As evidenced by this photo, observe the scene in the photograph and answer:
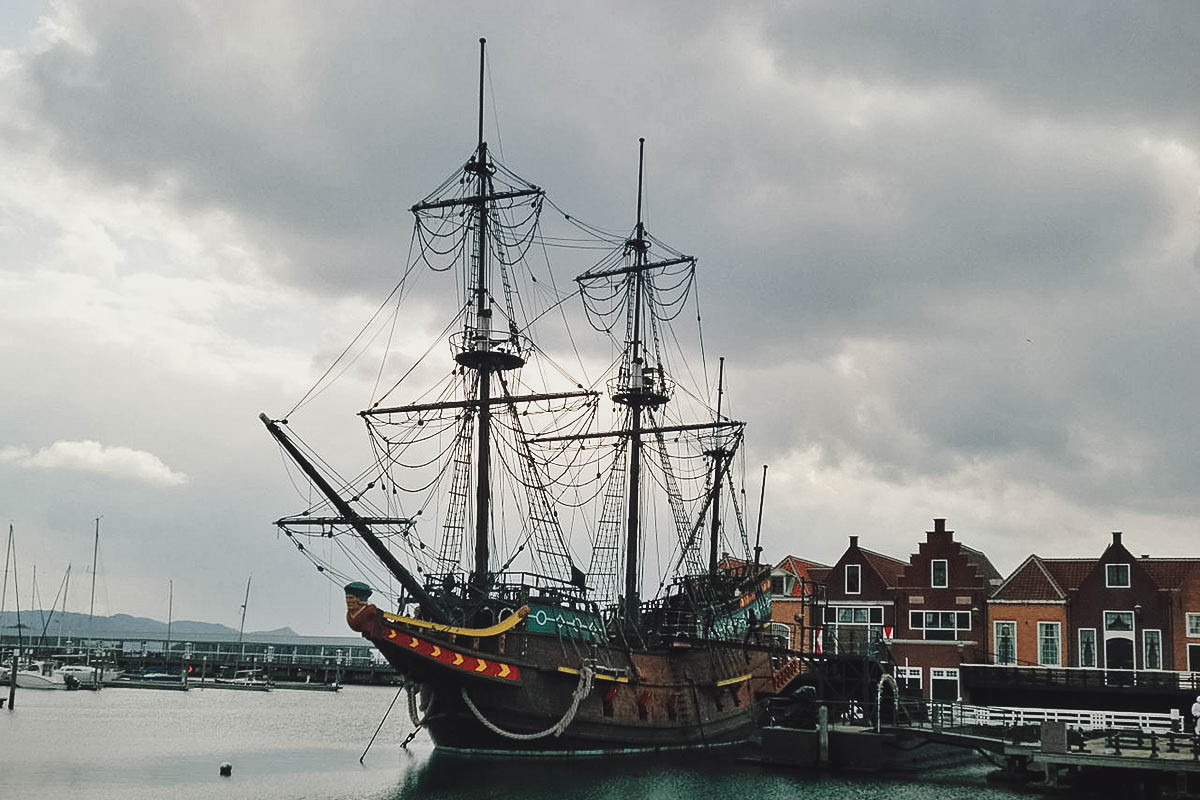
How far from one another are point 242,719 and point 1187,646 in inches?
2102

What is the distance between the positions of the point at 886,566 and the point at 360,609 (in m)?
40.4

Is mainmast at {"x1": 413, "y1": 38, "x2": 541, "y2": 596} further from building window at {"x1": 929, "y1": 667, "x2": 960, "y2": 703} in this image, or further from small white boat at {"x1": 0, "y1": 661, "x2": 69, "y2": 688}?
small white boat at {"x1": 0, "y1": 661, "x2": 69, "y2": 688}

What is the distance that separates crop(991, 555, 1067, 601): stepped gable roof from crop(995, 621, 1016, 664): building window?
1.53 metres

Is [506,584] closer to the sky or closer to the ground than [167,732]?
closer to the sky

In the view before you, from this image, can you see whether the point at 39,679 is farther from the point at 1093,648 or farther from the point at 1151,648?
the point at 1151,648

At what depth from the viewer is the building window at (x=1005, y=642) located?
62.7m

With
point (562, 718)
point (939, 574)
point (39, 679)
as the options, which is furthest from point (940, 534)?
point (39, 679)

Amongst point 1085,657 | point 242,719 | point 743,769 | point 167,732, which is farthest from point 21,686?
point 1085,657

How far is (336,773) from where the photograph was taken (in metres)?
42.2

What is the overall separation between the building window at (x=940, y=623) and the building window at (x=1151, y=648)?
8802mm

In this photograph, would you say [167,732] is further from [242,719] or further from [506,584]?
[506,584]

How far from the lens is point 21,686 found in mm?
100062

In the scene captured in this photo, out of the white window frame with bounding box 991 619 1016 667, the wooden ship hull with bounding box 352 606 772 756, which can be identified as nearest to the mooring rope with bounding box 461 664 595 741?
the wooden ship hull with bounding box 352 606 772 756

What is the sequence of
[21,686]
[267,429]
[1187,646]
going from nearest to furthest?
[267,429] → [1187,646] → [21,686]
